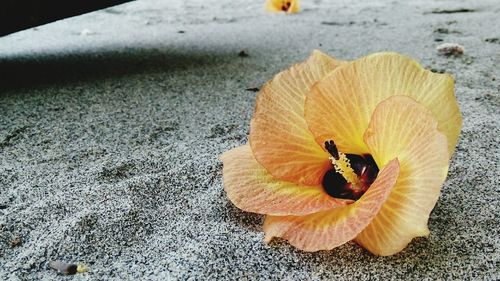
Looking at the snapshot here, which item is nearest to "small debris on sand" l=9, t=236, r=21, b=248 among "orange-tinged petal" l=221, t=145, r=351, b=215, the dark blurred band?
"orange-tinged petal" l=221, t=145, r=351, b=215

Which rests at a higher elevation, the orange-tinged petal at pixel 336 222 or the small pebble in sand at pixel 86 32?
the orange-tinged petal at pixel 336 222

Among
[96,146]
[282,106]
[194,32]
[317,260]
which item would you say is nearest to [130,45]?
[194,32]

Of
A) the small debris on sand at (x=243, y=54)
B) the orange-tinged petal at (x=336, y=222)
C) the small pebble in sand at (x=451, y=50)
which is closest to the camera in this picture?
the orange-tinged petal at (x=336, y=222)

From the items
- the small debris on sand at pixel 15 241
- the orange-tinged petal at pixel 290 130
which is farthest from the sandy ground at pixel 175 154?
the orange-tinged petal at pixel 290 130

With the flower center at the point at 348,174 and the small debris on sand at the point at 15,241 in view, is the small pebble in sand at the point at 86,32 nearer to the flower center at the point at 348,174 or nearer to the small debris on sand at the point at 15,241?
the small debris on sand at the point at 15,241

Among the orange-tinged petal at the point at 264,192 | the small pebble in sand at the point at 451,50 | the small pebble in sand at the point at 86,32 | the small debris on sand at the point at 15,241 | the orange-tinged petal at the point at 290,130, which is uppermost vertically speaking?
the orange-tinged petal at the point at 290,130

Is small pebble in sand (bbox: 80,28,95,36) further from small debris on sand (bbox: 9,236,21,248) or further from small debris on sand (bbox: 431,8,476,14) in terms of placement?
small debris on sand (bbox: 9,236,21,248)
